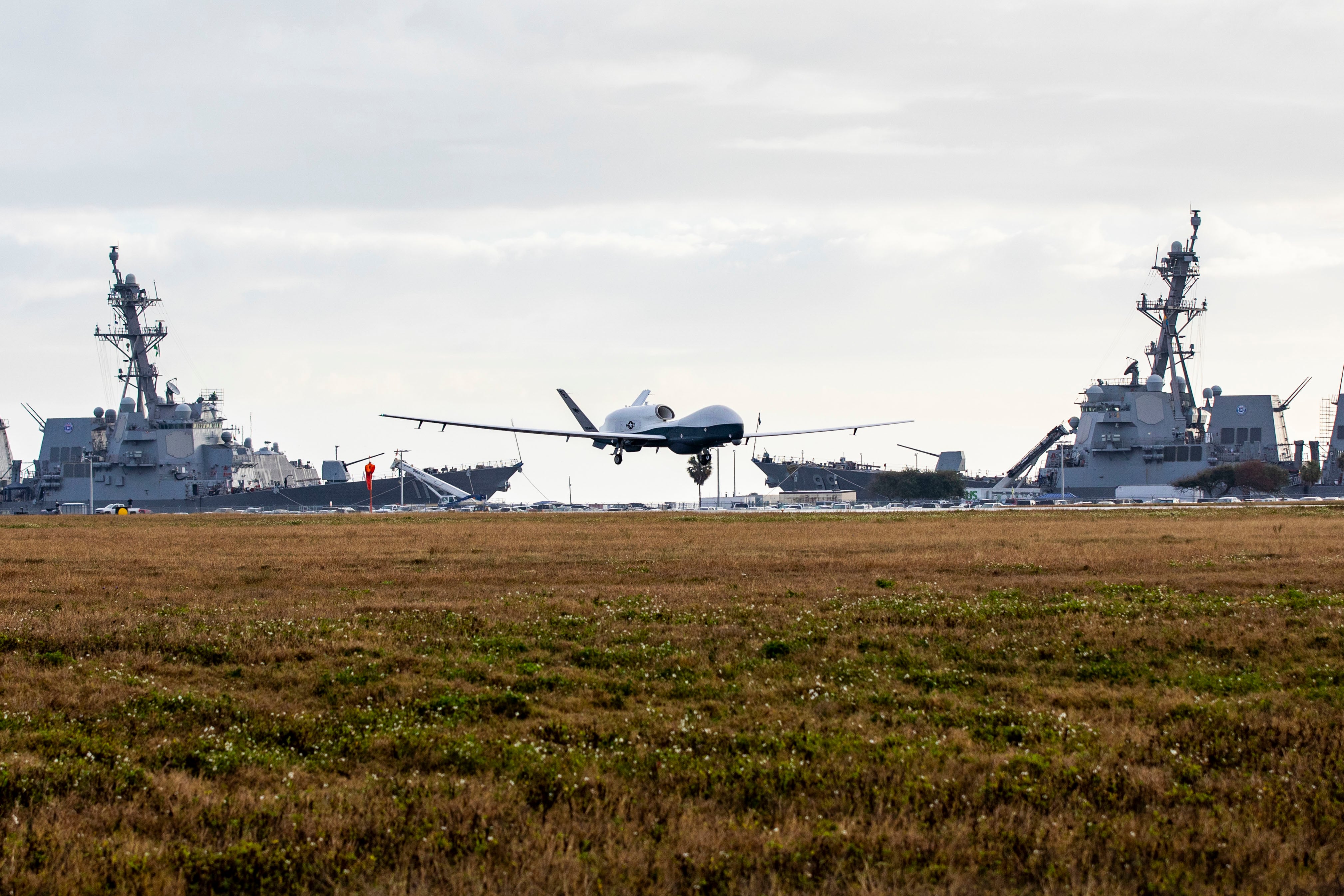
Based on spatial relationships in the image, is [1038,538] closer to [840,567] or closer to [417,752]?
[840,567]

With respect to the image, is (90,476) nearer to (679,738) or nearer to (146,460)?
(146,460)

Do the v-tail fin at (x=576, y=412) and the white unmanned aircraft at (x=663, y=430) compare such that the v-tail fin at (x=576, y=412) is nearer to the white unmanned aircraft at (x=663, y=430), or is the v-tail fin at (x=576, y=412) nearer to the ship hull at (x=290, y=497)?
the white unmanned aircraft at (x=663, y=430)

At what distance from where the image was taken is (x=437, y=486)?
144375 millimetres

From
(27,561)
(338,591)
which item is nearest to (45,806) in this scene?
(338,591)

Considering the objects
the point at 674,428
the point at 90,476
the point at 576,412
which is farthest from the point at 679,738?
the point at 90,476

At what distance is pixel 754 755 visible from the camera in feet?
36.7

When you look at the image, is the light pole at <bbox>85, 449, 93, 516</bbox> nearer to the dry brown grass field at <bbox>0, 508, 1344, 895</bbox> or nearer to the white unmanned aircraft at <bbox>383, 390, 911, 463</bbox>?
the white unmanned aircraft at <bbox>383, 390, 911, 463</bbox>

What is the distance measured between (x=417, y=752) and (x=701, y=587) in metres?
13.6

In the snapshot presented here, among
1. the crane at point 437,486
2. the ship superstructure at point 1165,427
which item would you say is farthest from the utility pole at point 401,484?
the ship superstructure at point 1165,427

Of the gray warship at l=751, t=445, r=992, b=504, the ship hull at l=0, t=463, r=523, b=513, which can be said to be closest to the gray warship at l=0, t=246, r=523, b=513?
the ship hull at l=0, t=463, r=523, b=513

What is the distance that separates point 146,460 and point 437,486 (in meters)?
33.7

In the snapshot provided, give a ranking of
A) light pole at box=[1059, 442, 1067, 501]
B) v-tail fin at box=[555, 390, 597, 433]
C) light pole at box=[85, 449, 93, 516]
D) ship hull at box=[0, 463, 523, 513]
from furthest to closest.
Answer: light pole at box=[1059, 442, 1067, 501] → ship hull at box=[0, 463, 523, 513] → light pole at box=[85, 449, 93, 516] → v-tail fin at box=[555, 390, 597, 433]

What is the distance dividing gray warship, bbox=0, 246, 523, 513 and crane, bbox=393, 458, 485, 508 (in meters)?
11.1

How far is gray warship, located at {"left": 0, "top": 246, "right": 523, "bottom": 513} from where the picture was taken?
125188 mm
